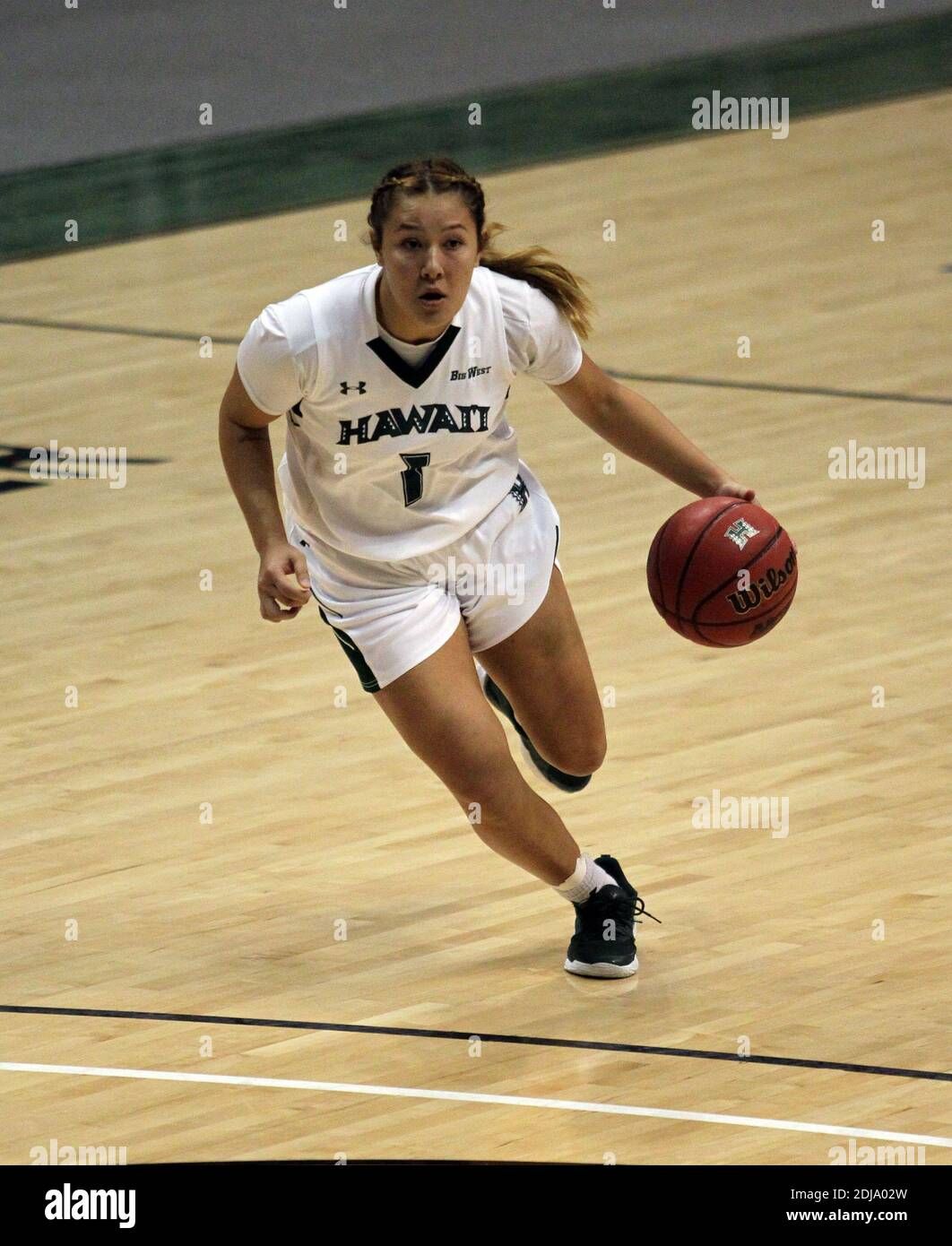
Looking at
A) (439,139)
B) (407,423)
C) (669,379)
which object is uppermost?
(439,139)

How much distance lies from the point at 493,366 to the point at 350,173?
34.7 ft

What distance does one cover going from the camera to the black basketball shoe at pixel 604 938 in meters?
5.25

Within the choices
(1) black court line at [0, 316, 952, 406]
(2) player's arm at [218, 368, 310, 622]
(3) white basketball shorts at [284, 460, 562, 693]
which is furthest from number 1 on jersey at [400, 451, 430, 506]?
(1) black court line at [0, 316, 952, 406]

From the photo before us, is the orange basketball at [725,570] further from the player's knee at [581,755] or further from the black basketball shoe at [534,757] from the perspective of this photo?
the black basketball shoe at [534,757]

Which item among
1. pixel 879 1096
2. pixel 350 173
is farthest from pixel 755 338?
pixel 879 1096

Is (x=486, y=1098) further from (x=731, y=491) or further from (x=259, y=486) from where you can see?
(x=731, y=491)

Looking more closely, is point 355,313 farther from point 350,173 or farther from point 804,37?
point 804,37

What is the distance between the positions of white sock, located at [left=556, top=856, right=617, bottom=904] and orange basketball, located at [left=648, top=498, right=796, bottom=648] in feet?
1.75

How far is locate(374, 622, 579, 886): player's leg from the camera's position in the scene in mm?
5020

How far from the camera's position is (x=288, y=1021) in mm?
5051

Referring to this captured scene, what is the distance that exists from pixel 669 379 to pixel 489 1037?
6.13 metres

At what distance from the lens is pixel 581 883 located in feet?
17.4

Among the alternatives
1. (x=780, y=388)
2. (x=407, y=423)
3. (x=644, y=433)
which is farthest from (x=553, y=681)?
(x=780, y=388)

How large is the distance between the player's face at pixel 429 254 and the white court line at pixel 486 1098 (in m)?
1.46
